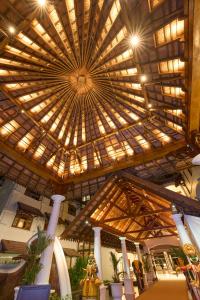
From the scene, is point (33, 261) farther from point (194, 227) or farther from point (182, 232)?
point (182, 232)

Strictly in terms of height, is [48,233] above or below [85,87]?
below

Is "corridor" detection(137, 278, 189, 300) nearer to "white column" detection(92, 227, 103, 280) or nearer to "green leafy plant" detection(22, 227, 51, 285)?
"white column" detection(92, 227, 103, 280)

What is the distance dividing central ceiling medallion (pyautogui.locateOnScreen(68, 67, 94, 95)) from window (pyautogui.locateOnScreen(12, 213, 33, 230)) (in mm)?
11554

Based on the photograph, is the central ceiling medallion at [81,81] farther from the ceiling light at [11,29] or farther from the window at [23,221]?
the window at [23,221]

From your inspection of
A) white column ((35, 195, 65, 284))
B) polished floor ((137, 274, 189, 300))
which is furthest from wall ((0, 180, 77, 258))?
polished floor ((137, 274, 189, 300))

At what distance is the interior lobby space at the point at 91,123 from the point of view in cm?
628

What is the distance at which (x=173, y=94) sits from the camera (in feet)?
28.0

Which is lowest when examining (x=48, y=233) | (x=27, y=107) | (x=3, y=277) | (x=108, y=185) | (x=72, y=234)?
(x=3, y=277)

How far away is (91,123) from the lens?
11.7 metres

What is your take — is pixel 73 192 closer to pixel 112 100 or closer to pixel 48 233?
pixel 48 233

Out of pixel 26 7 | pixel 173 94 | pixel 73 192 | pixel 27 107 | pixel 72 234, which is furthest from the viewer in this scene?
pixel 73 192

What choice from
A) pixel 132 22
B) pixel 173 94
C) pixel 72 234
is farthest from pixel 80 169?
pixel 132 22

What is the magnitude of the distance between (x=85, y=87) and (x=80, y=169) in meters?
6.87

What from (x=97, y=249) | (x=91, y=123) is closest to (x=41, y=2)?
(x=91, y=123)
